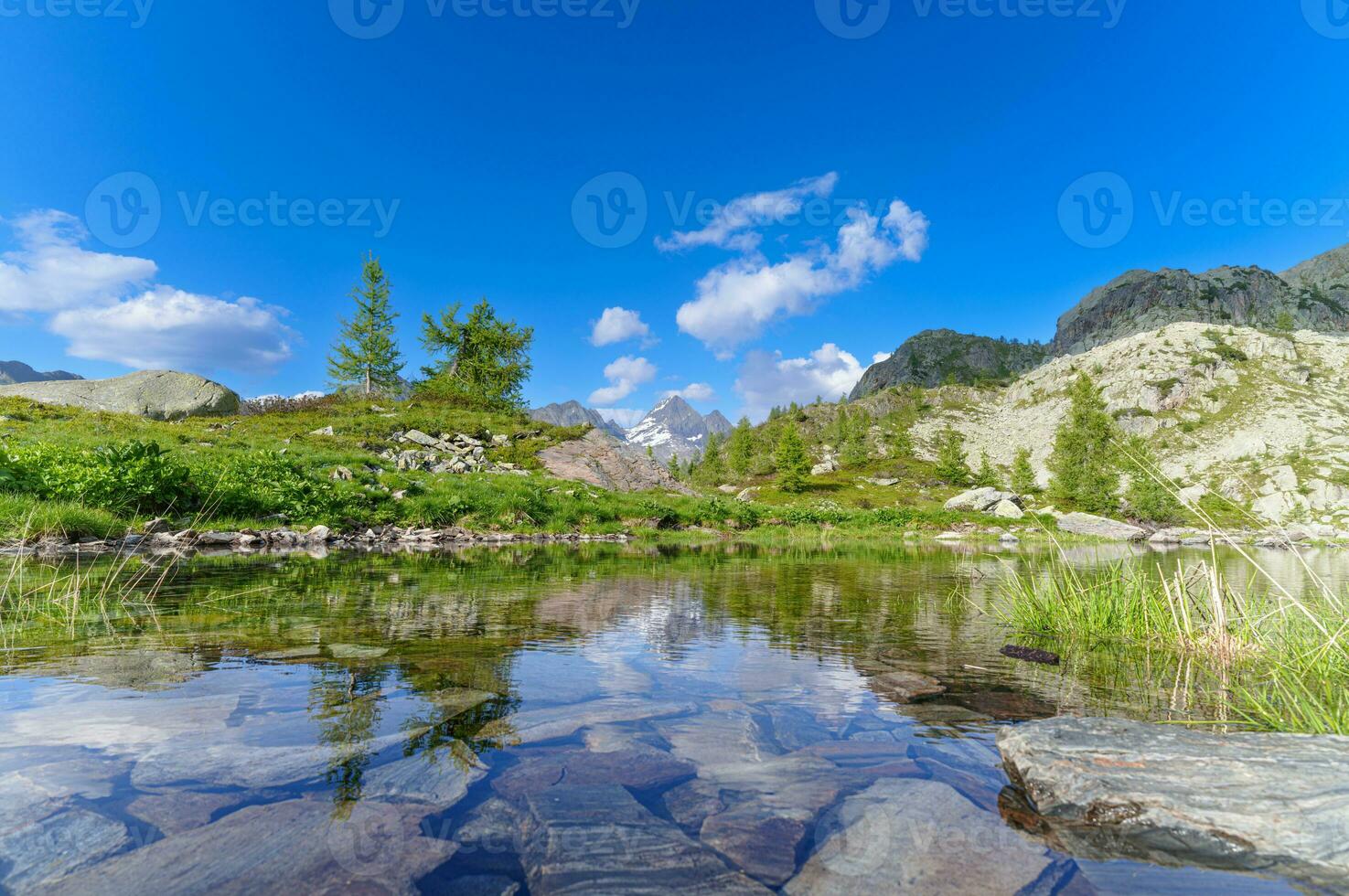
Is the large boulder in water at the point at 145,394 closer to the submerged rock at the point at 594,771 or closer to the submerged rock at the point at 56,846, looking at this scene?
the submerged rock at the point at 56,846

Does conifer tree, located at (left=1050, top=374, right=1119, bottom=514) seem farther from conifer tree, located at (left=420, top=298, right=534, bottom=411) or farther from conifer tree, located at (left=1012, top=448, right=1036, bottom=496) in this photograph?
conifer tree, located at (left=420, top=298, right=534, bottom=411)

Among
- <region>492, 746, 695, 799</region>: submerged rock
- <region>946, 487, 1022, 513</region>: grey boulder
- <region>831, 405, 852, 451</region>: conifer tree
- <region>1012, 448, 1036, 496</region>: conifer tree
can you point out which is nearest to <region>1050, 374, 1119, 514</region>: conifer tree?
<region>1012, 448, 1036, 496</region>: conifer tree

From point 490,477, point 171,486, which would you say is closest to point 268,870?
point 171,486

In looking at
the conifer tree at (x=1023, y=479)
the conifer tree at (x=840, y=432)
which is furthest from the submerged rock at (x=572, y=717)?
the conifer tree at (x=840, y=432)

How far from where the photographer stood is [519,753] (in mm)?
3768

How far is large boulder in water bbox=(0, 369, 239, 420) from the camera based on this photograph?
37656mm

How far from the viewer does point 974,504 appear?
63.7 metres

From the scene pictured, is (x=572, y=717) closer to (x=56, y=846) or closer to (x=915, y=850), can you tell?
(x=915, y=850)

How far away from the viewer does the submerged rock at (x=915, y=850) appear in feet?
8.20

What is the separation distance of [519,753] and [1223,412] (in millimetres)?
196810

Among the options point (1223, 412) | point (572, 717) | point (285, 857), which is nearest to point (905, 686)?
point (572, 717)

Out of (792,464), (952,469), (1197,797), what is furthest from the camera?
(952,469)

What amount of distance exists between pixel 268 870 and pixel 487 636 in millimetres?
4985

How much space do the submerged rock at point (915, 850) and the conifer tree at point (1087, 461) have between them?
79284 mm
